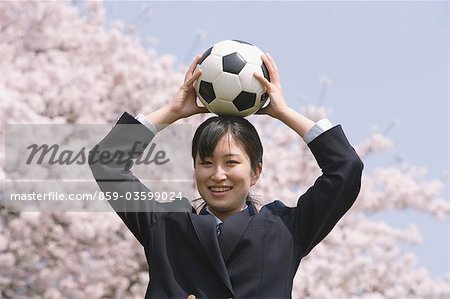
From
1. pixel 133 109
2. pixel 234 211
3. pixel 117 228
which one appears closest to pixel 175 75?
pixel 133 109

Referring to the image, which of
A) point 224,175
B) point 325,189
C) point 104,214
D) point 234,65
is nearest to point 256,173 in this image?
point 224,175

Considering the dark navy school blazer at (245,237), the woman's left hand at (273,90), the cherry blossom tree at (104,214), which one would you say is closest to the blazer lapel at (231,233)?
the dark navy school blazer at (245,237)

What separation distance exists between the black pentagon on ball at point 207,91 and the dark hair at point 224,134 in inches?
3.7

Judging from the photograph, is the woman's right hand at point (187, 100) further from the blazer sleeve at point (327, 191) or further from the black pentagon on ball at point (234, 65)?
the blazer sleeve at point (327, 191)

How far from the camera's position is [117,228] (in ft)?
28.0

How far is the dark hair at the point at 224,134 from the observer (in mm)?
3234

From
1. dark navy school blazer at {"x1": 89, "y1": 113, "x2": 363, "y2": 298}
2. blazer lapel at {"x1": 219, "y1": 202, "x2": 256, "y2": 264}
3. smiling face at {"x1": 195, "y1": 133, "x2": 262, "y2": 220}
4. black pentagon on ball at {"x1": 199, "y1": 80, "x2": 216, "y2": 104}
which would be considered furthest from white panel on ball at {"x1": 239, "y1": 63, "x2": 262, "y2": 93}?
blazer lapel at {"x1": 219, "y1": 202, "x2": 256, "y2": 264}

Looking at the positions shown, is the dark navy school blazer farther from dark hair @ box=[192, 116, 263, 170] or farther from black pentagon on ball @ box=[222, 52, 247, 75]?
black pentagon on ball @ box=[222, 52, 247, 75]

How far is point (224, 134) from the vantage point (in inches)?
128

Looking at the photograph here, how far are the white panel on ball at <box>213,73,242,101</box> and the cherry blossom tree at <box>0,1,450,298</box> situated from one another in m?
3.69

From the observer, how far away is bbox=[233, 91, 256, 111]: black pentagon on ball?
3375 millimetres

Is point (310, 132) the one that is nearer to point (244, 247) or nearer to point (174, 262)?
point (244, 247)

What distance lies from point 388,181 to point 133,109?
396 centimetres

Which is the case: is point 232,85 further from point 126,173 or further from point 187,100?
point 126,173
